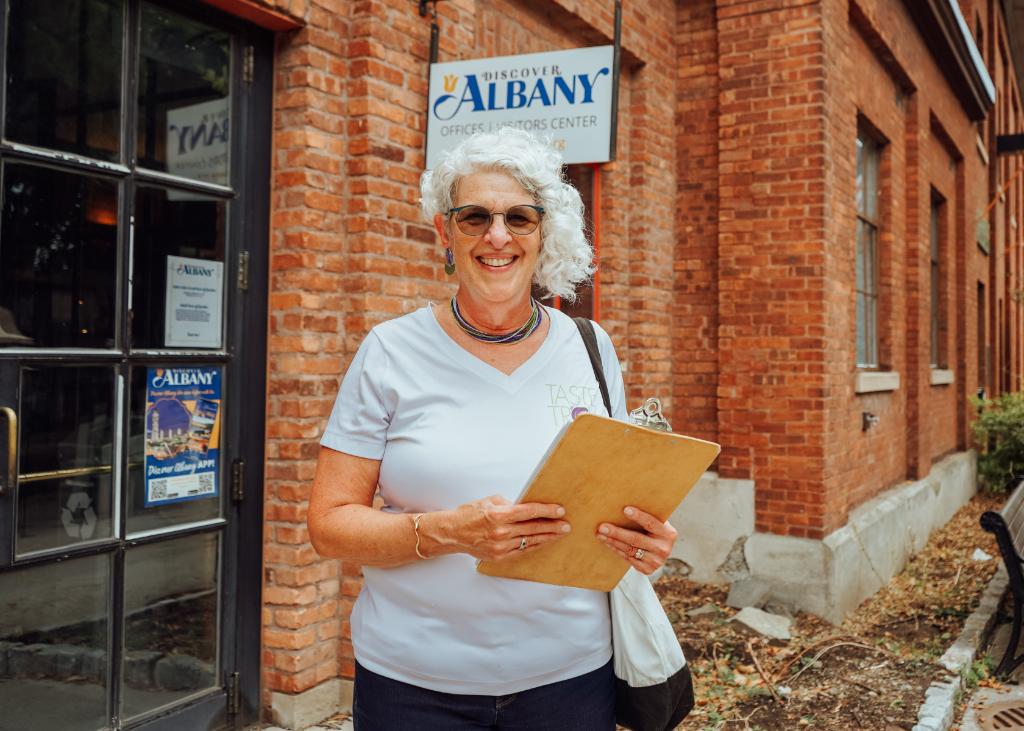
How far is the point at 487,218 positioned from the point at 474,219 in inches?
1.1

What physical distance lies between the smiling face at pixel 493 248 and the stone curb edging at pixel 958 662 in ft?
10.9

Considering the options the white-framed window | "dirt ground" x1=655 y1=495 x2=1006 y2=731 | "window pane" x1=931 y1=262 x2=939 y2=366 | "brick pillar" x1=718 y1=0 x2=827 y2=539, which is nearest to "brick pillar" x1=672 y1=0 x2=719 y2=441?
"brick pillar" x1=718 y1=0 x2=827 y2=539

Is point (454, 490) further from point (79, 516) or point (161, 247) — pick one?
point (161, 247)

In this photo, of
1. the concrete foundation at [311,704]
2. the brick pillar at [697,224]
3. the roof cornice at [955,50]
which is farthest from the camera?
the roof cornice at [955,50]

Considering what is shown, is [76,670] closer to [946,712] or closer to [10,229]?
[10,229]

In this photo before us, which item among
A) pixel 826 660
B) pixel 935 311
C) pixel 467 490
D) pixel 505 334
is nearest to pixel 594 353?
pixel 505 334

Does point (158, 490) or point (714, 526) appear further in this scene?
point (714, 526)

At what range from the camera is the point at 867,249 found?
27.4ft

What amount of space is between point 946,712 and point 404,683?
3.54 meters

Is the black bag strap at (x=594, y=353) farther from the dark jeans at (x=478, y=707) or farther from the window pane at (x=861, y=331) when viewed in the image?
the window pane at (x=861, y=331)

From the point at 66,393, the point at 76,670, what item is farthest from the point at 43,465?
the point at 76,670

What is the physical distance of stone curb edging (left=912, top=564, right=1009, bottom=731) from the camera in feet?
13.9

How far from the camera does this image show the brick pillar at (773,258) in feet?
20.4

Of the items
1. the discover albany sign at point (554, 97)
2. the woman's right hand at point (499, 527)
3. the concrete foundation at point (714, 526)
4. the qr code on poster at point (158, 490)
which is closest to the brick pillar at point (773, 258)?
the concrete foundation at point (714, 526)
